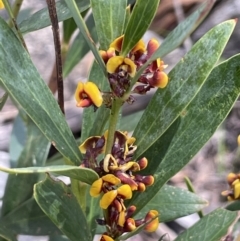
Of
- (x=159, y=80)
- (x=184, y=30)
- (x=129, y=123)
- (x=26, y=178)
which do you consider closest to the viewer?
(x=184, y=30)

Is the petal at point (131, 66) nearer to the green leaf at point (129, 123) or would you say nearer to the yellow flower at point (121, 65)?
the yellow flower at point (121, 65)

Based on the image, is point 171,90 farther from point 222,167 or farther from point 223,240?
point 222,167

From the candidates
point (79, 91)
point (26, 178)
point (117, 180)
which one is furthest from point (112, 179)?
point (26, 178)

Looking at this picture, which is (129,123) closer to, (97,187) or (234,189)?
(234,189)

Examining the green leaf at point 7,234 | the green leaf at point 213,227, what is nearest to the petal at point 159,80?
the green leaf at point 213,227

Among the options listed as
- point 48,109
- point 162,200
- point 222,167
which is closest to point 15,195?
point 162,200

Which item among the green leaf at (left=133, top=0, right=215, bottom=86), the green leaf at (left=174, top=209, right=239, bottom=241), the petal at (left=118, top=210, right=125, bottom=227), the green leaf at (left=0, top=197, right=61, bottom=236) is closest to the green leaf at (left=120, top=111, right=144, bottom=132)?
the green leaf at (left=0, top=197, right=61, bottom=236)

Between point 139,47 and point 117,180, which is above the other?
point 139,47
